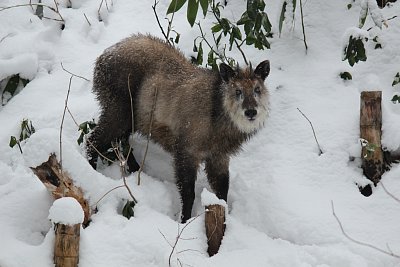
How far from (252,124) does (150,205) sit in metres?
1.03

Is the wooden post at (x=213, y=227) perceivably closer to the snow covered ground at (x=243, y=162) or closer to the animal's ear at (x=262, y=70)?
the snow covered ground at (x=243, y=162)

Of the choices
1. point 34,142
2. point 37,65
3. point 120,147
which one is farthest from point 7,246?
point 37,65

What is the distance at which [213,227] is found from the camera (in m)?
4.31

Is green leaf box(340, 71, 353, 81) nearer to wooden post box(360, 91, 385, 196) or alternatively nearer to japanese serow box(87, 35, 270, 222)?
wooden post box(360, 91, 385, 196)

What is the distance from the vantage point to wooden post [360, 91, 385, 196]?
498 cm

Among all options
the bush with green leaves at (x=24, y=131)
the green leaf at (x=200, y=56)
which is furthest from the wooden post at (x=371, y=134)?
the bush with green leaves at (x=24, y=131)

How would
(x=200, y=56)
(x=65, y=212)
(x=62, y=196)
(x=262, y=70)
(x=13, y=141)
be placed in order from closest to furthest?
(x=65, y=212) → (x=62, y=196) → (x=262, y=70) → (x=13, y=141) → (x=200, y=56)

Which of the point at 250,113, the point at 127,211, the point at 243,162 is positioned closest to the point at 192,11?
the point at 250,113

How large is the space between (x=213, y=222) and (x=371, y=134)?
1.66m

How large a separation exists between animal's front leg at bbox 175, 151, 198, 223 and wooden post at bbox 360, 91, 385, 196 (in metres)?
1.39

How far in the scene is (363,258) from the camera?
4219 mm

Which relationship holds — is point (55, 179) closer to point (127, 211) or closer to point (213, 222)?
point (127, 211)

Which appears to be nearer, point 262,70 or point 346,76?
point 262,70

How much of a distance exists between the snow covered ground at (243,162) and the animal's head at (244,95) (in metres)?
0.53
